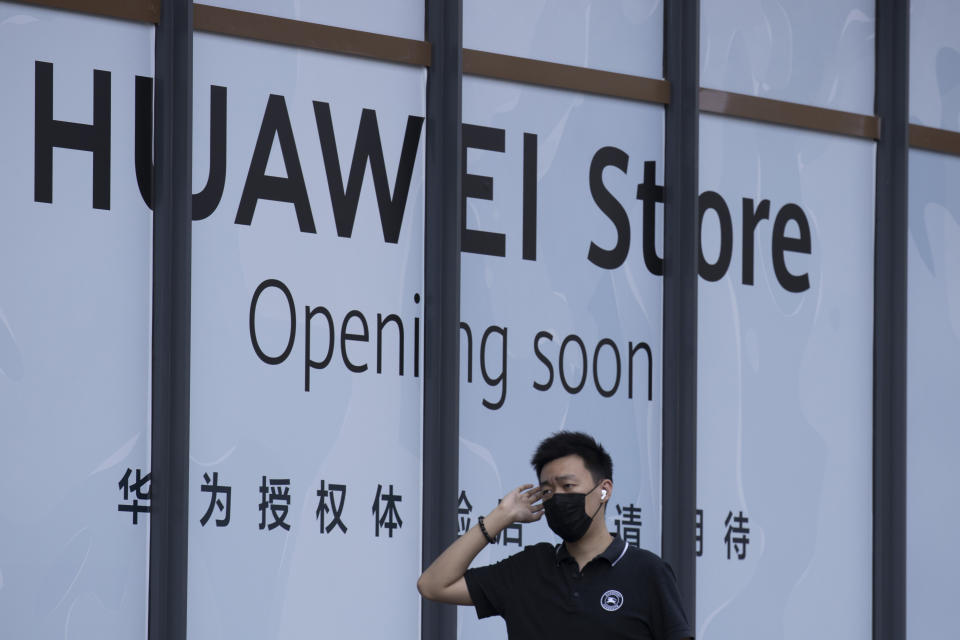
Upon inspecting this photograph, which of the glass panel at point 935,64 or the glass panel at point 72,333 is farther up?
the glass panel at point 935,64

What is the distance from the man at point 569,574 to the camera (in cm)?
494

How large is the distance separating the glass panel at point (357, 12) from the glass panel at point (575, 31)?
0.34 meters

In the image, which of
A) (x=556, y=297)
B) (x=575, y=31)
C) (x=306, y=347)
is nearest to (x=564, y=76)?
(x=575, y=31)

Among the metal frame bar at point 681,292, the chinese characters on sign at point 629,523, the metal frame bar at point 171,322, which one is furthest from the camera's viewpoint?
the metal frame bar at point 681,292

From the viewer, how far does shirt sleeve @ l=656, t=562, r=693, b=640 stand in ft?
16.1

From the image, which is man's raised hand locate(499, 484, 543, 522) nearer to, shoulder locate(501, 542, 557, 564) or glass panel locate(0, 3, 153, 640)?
shoulder locate(501, 542, 557, 564)

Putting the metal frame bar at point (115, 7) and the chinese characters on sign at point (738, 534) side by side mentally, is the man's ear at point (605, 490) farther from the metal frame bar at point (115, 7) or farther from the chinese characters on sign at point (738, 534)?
the chinese characters on sign at point (738, 534)

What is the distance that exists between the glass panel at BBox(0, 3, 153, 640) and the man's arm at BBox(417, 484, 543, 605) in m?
2.31

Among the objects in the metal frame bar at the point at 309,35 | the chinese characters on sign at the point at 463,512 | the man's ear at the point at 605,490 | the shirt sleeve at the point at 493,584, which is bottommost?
the chinese characters on sign at the point at 463,512

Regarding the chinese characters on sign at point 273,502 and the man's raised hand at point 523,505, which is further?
the chinese characters on sign at point 273,502

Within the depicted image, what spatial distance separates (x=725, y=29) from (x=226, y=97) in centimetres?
333

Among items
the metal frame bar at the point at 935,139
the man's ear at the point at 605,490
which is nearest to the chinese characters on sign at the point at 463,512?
the man's ear at the point at 605,490

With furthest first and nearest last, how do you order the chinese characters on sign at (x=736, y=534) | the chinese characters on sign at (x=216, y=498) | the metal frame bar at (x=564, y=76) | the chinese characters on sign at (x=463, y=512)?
1. the chinese characters on sign at (x=736, y=534)
2. the metal frame bar at (x=564, y=76)
3. the chinese characters on sign at (x=463, y=512)
4. the chinese characters on sign at (x=216, y=498)

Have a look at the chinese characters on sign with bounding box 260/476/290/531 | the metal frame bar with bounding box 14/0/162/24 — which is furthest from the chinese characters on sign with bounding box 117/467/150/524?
the metal frame bar with bounding box 14/0/162/24
